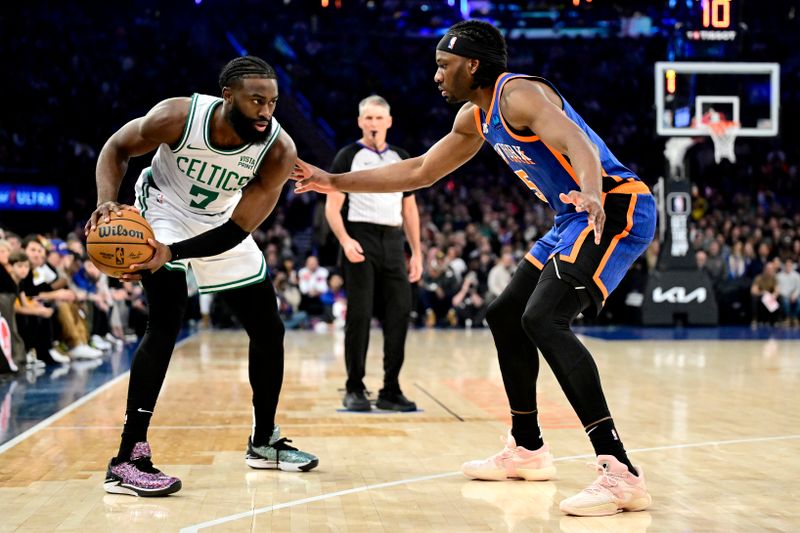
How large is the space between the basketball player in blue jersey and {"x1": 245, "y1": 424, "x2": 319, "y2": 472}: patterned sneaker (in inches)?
27.9

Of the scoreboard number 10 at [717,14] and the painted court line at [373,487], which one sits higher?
the scoreboard number 10 at [717,14]

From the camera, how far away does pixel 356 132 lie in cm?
2466

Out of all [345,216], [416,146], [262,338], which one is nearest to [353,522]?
[262,338]

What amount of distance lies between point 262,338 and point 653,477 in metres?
1.76

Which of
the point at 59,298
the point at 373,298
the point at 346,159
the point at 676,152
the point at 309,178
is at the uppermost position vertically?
the point at 676,152

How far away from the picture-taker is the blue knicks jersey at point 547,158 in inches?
151

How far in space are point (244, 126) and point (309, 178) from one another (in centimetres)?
53

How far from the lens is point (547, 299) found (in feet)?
12.4

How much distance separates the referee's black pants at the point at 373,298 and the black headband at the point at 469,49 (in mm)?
2701

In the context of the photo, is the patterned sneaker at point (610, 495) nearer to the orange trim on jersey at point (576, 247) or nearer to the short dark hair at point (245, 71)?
the orange trim on jersey at point (576, 247)

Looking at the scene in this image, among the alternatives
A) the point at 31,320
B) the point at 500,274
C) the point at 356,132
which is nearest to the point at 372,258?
the point at 31,320

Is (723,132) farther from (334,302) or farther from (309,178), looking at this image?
(309,178)

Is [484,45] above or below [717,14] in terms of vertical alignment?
below

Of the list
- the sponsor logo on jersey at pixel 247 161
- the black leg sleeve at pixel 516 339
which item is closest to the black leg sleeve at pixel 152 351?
the sponsor logo on jersey at pixel 247 161
